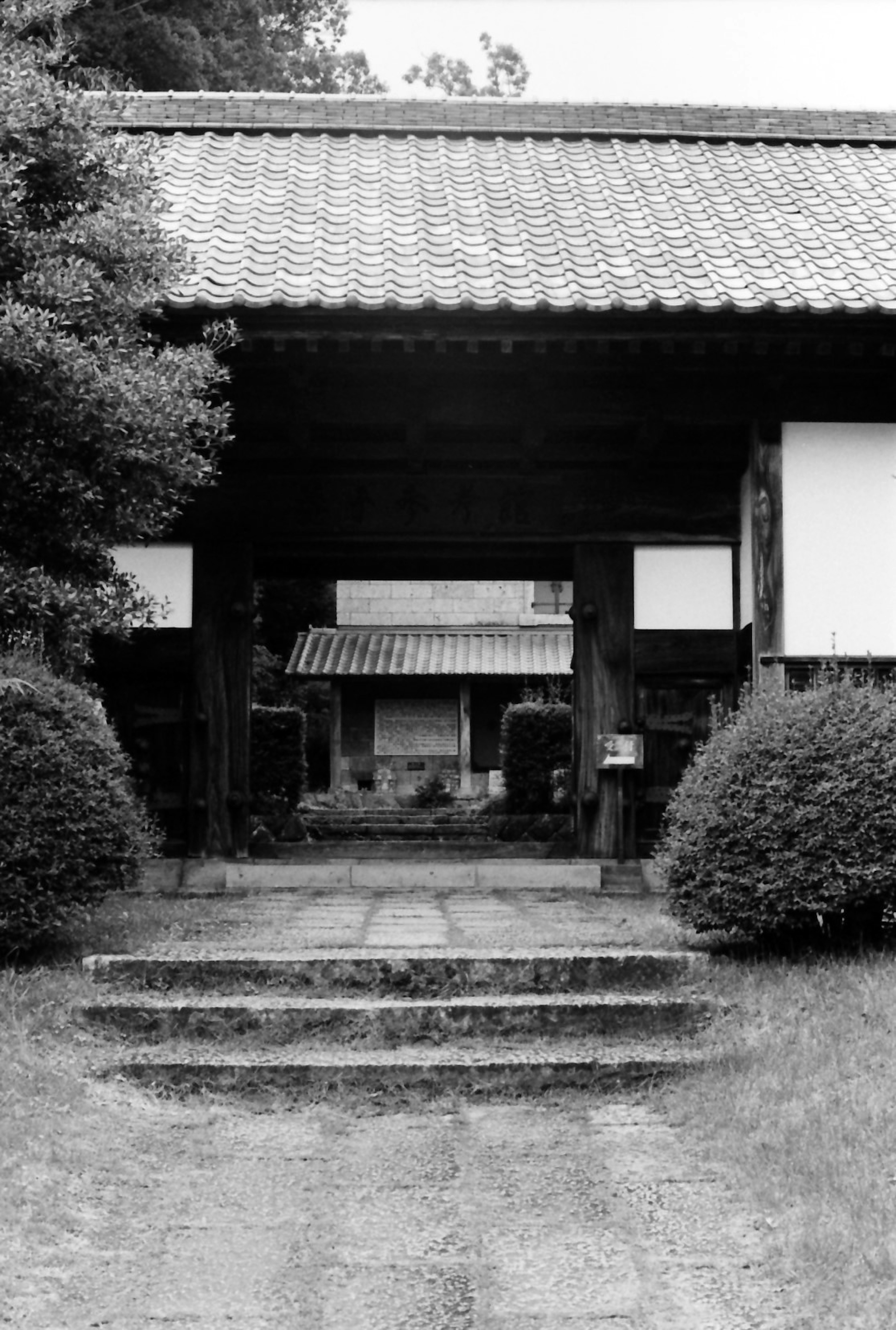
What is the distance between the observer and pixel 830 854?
19.0 feet

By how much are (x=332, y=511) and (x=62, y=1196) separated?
6.20m

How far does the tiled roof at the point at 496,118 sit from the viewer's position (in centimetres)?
1146

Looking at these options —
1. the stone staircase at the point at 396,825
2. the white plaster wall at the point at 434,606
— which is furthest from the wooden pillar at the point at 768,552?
the white plaster wall at the point at 434,606

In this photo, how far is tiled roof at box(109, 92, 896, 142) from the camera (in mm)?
11461

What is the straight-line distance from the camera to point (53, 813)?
5.68 m

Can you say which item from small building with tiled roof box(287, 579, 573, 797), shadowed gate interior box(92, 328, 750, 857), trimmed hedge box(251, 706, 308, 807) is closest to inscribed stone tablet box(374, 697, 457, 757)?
small building with tiled roof box(287, 579, 573, 797)

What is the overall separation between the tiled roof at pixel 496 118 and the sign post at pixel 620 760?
5309mm

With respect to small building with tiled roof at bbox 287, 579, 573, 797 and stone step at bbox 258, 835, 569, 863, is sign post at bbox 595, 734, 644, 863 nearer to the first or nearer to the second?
stone step at bbox 258, 835, 569, 863

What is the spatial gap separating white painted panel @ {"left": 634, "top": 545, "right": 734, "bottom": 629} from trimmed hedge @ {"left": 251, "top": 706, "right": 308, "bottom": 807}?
9.92m

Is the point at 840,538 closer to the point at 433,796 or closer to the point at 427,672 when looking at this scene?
the point at 433,796

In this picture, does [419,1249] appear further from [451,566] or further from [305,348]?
[451,566]

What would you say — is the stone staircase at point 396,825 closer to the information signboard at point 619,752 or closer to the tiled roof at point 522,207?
the information signboard at point 619,752

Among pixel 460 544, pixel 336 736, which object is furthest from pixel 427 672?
pixel 460 544

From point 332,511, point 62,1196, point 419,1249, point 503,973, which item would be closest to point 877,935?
point 503,973
